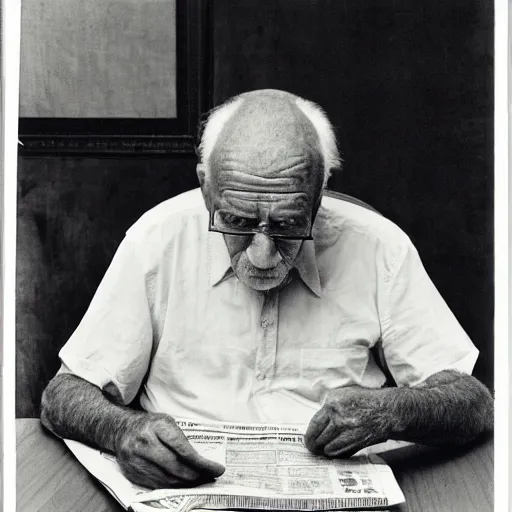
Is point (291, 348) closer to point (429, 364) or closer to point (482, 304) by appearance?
point (429, 364)

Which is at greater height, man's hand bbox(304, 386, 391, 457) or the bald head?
the bald head

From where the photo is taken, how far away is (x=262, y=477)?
1400 mm

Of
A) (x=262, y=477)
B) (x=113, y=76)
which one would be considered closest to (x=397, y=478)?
(x=262, y=477)

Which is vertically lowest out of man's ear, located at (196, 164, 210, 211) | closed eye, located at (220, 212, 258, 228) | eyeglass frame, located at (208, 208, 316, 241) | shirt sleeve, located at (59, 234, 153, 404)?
shirt sleeve, located at (59, 234, 153, 404)

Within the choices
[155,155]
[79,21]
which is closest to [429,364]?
[155,155]

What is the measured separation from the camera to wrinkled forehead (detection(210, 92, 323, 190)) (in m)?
1.41

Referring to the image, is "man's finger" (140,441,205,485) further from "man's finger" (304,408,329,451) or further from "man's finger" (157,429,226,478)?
"man's finger" (304,408,329,451)

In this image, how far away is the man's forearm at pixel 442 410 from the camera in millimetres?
1448

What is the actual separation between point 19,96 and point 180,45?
0.34 meters

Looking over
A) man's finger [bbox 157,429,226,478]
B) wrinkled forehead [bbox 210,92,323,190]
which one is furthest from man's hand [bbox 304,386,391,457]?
wrinkled forehead [bbox 210,92,323,190]

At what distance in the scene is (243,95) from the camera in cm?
146

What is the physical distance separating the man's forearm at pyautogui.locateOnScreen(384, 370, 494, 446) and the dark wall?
0.05 meters

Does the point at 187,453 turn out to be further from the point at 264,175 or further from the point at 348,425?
the point at 264,175

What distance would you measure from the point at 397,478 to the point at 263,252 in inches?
19.4
